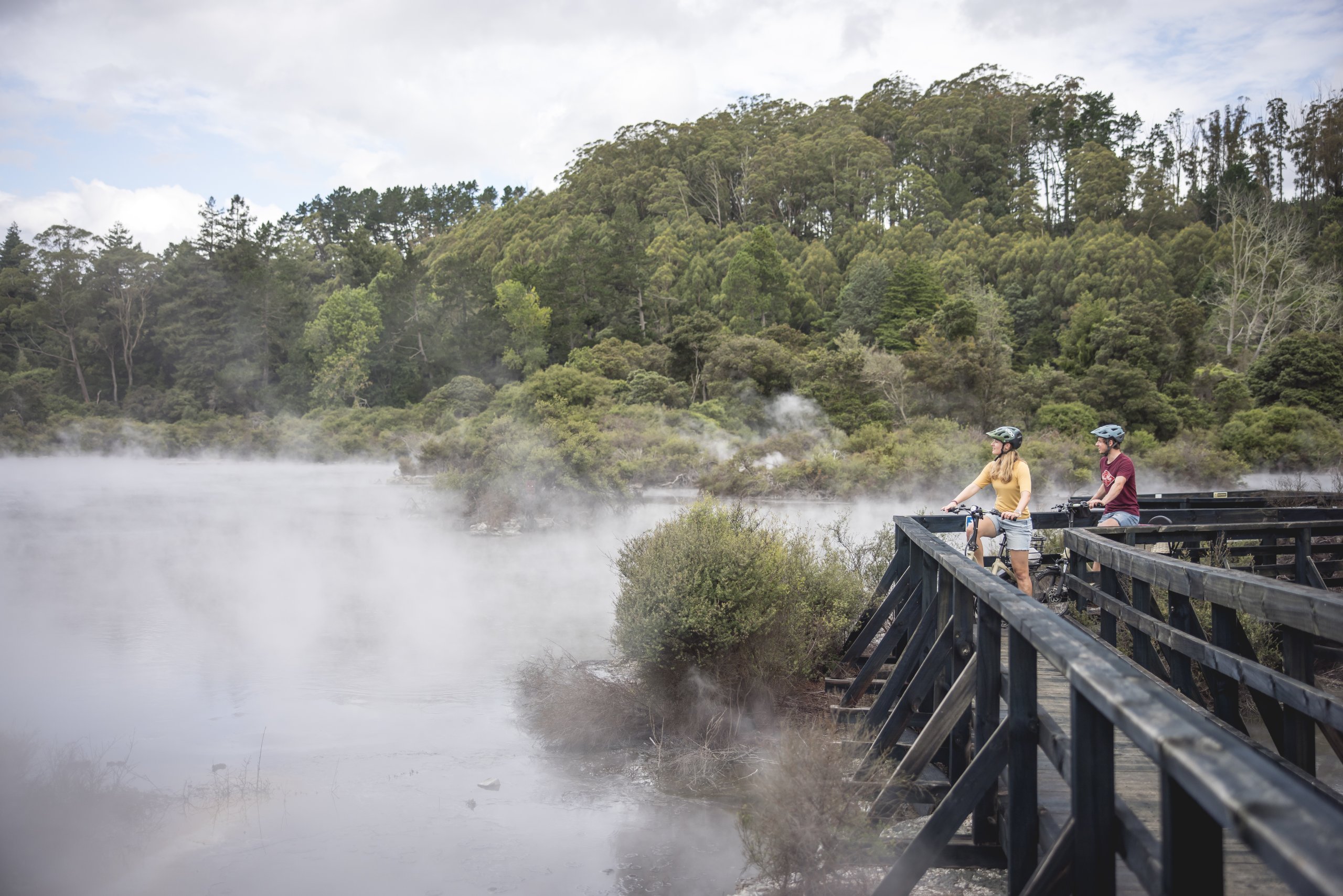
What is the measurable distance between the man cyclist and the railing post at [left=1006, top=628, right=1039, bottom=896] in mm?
4526

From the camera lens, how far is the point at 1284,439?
76.2 feet

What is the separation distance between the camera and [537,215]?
73188mm

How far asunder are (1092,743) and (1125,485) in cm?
559

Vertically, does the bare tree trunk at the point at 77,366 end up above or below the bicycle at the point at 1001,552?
above

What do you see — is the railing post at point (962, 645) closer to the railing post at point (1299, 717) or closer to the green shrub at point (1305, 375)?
the railing post at point (1299, 717)

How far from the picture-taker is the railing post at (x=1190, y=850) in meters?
1.94

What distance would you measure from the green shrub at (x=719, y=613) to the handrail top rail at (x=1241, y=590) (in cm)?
318

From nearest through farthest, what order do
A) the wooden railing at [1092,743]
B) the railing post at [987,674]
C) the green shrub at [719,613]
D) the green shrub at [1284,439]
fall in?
1. the wooden railing at [1092,743]
2. the railing post at [987,674]
3. the green shrub at [719,613]
4. the green shrub at [1284,439]

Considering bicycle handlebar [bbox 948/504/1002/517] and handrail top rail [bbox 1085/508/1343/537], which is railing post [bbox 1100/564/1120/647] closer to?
handrail top rail [bbox 1085/508/1343/537]

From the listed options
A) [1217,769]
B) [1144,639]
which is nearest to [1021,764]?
[1217,769]

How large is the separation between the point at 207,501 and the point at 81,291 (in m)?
20.3

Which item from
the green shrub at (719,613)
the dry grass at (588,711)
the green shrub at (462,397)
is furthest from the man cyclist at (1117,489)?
the green shrub at (462,397)

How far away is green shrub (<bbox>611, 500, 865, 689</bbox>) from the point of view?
7.54 metres

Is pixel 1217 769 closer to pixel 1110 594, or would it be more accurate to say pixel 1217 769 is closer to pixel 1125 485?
pixel 1110 594
